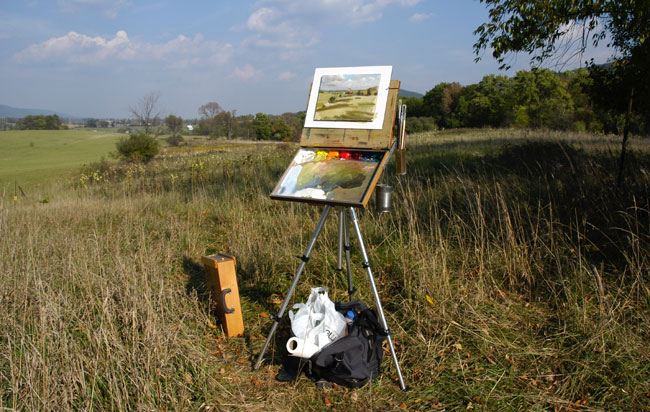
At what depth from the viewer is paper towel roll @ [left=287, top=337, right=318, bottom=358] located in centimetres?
238

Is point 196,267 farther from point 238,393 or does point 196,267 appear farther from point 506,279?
point 506,279

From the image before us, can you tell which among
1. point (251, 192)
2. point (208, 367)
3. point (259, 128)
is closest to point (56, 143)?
point (259, 128)

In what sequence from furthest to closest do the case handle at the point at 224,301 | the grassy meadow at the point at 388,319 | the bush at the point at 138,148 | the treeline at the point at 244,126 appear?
1. the treeline at the point at 244,126
2. the bush at the point at 138,148
3. the case handle at the point at 224,301
4. the grassy meadow at the point at 388,319

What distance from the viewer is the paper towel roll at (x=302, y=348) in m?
2.38

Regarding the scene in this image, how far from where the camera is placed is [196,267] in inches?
171

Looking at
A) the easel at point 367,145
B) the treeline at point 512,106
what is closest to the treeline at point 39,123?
the treeline at point 512,106

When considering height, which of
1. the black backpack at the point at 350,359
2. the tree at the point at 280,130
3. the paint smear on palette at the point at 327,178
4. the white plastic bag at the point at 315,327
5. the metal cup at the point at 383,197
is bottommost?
the black backpack at the point at 350,359

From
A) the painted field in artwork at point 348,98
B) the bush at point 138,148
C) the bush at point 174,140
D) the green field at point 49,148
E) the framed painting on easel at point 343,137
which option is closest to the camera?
the framed painting on easel at point 343,137

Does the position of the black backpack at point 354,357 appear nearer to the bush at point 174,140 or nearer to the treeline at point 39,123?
the bush at point 174,140

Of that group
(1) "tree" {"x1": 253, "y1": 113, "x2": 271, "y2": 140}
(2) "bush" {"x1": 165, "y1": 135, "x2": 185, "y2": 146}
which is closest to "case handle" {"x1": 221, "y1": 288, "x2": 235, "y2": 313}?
(2) "bush" {"x1": 165, "y1": 135, "x2": 185, "y2": 146}

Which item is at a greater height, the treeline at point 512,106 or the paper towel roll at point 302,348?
the treeline at point 512,106

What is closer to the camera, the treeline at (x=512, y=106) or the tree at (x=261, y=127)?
the treeline at (x=512, y=106)

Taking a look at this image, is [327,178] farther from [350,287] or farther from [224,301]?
[224,301]

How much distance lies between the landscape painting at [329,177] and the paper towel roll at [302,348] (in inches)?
35.3
